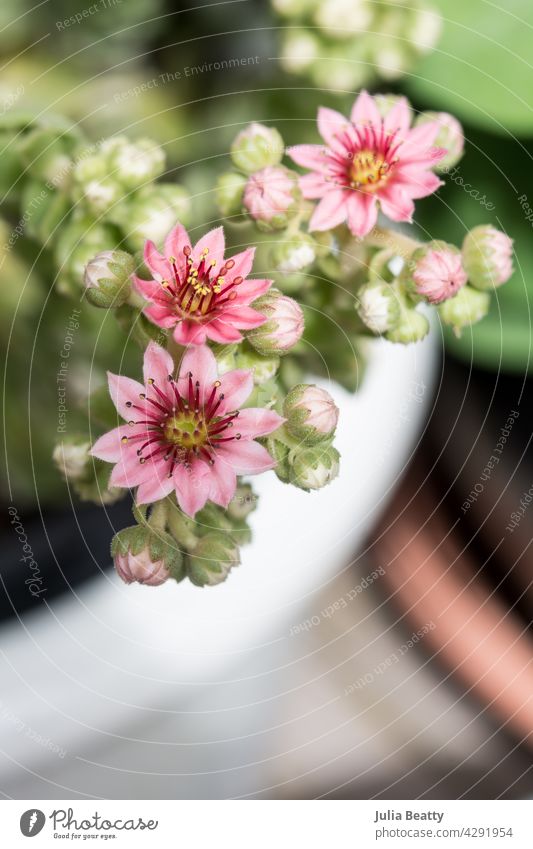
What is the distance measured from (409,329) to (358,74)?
0.27 metres

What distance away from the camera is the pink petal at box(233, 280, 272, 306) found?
485mm

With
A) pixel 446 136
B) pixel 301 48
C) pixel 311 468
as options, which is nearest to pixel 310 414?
pixel 311 468

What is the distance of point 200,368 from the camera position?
1.59 ft

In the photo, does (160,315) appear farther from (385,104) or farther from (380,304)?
(385,104)

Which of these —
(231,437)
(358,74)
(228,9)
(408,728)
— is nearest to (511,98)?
(358,74)

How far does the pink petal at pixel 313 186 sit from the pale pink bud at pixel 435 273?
0.08 m

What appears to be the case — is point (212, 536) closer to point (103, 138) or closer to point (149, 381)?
point (149, 381)

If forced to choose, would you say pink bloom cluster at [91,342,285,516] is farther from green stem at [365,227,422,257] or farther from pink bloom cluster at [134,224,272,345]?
green stem at [365,227,422,257]

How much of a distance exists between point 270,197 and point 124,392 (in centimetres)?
15

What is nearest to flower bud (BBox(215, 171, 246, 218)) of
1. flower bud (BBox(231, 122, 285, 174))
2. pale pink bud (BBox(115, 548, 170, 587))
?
flower bud (BBox(231, 122, 285, 174))

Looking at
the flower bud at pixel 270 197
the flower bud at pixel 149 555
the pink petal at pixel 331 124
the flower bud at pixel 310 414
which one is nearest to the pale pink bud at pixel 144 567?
the flower bud at pixel 149 555

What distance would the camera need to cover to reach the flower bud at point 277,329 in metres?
0.46

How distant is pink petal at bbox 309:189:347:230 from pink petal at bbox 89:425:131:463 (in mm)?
175
